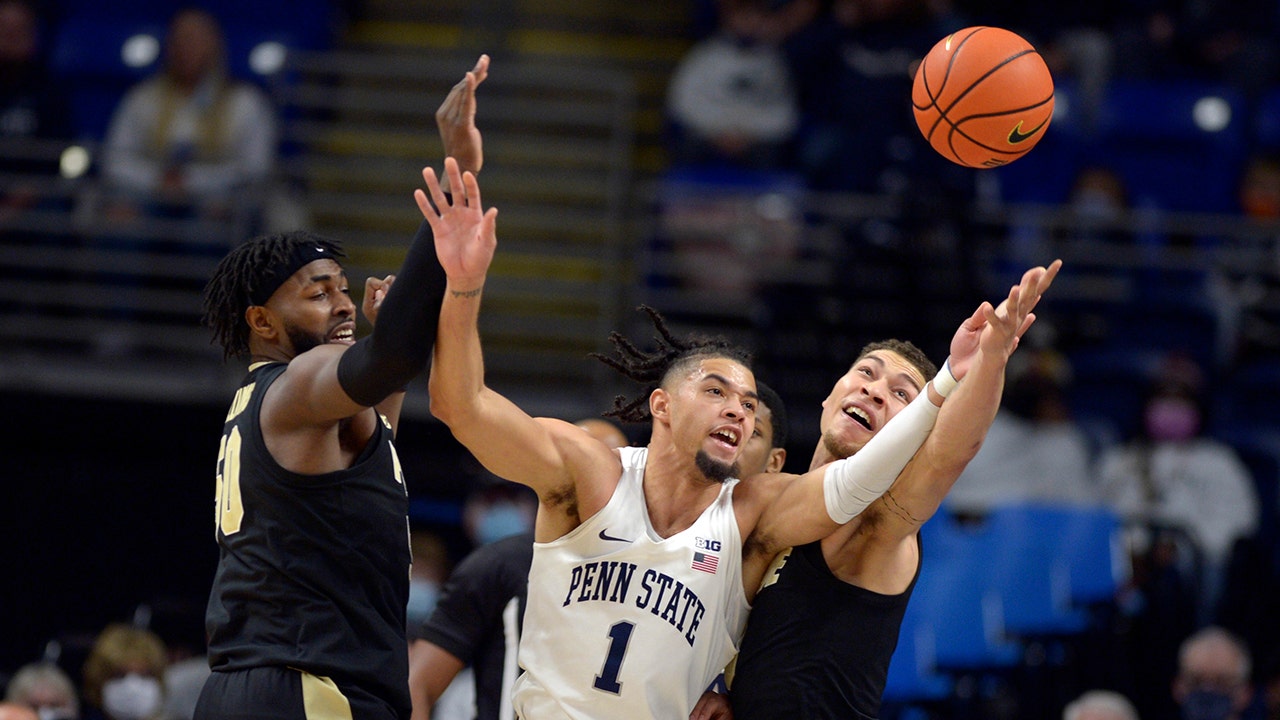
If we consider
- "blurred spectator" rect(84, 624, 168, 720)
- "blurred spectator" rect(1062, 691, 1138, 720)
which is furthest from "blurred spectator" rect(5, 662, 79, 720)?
"blurred spectator" rect(1062, 691, 1138, 720)

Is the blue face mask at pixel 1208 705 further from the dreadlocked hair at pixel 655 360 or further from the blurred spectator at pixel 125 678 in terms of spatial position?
the blurred spectator at pixel 125 678

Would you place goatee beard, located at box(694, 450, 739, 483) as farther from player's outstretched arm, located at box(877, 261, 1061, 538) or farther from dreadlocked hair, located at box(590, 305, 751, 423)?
player's outstretched arm, located at box(877, 261, 1061, 538)

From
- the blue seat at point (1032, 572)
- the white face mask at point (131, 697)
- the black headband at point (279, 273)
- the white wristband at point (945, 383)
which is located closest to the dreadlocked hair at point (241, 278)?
the black headband at point (279, 273)

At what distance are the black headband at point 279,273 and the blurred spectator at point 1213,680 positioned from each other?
5.27 meters

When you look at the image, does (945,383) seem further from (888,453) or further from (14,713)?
(14,713)

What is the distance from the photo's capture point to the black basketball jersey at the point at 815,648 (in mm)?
4668

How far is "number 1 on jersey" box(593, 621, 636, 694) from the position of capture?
4535 mm

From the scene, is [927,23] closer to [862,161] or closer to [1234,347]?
[862,161]

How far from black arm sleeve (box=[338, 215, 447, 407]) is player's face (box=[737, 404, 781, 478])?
1.55 metres

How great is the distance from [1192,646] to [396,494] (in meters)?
5.02

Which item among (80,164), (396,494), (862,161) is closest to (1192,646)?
(862,161)

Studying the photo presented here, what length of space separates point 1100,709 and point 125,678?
4546 mm

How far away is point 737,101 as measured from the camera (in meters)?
11.0

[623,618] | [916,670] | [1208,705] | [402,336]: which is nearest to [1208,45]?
[1208,705]
